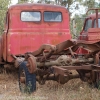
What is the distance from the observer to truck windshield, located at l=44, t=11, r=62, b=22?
952 cm

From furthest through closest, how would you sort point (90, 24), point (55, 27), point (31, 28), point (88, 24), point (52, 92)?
point (88, 24) < point (90, 24) < point (55, 27) < point (31, 28) < point (52, 92)

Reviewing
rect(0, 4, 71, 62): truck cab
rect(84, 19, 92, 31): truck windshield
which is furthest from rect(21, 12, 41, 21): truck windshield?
rect(84, 19, 92, 31): truck windshield

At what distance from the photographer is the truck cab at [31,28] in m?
8.96

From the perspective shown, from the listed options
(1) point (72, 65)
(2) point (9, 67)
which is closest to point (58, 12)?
(2) point (9, 67)

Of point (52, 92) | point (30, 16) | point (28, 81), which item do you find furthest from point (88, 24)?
point (28, 81)

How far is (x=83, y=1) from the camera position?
1200 inches

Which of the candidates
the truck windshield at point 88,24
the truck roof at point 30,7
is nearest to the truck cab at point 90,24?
the truck windshield at point 88,24

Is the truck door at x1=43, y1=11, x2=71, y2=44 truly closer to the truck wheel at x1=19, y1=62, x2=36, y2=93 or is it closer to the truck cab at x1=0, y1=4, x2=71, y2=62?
the truck cab at x1=0, y1=4, x2=71, y2=62

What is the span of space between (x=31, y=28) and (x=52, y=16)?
78 cm

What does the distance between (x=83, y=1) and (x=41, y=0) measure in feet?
14.2

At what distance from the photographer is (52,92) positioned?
6.81 m

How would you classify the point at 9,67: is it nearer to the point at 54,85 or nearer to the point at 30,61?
the point at 54,85

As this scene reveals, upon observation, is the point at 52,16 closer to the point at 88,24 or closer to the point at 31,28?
the point at 31,28

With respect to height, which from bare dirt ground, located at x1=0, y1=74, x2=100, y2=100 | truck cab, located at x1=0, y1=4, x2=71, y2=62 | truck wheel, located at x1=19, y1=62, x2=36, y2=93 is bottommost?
bare dirt ground, located at x1=0, y1=74, x2=100, y2=100
